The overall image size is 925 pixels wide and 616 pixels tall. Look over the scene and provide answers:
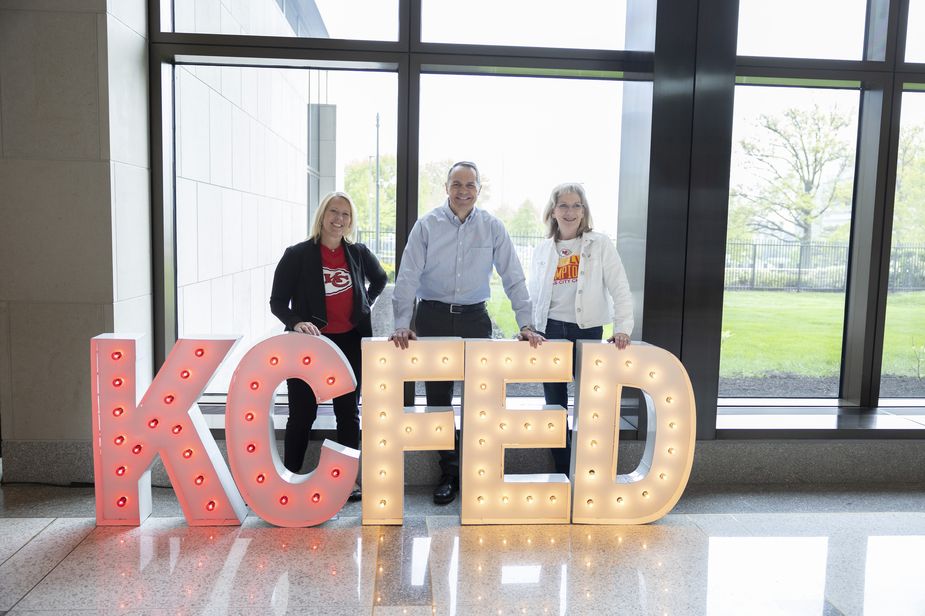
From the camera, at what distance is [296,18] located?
11.7ft

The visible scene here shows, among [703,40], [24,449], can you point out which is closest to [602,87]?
[703,40]

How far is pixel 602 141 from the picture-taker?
375 cm

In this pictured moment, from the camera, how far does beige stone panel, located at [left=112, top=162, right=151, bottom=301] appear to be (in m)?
3.21

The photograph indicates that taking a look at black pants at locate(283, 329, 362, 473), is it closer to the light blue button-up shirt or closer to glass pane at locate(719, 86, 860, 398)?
the light blue button-up shirt

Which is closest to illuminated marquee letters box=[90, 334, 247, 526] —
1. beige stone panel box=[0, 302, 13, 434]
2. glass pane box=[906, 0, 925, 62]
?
Result: beige stone panel box=[0, 302, 13, 434]

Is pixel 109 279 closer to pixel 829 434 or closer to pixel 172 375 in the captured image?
pixel 172 375

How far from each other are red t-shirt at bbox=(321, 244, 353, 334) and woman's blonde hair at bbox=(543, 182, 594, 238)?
0.93m

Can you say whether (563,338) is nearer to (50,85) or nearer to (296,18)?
(296,18)

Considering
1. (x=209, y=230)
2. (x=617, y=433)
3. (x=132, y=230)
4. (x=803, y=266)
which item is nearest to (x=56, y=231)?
(x=132, y=230)

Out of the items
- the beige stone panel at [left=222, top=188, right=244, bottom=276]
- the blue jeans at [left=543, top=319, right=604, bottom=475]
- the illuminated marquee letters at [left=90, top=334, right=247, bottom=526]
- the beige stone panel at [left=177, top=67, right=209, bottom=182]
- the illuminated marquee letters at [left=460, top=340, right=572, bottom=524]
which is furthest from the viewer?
the beige stone panel at [left=222, top=188, right=244, bottom=276]

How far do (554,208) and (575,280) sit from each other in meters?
0.33

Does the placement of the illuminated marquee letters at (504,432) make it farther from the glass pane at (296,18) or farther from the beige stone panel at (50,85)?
the beige stone panel at (50,85)

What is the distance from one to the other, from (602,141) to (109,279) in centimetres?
252

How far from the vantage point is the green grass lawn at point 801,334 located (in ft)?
13.1
